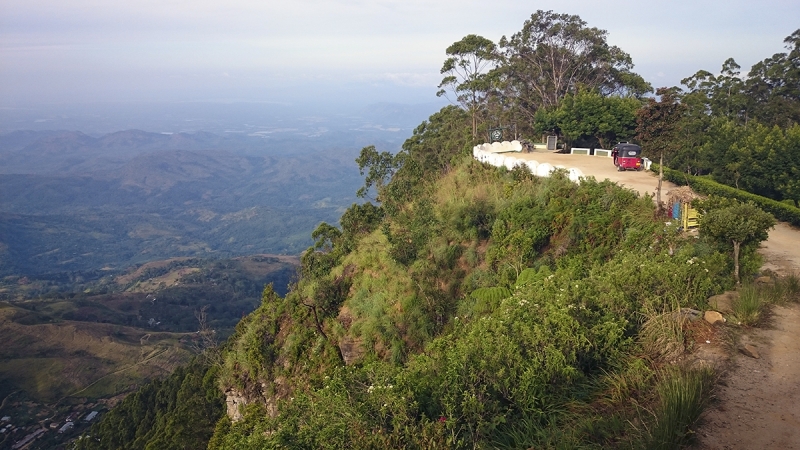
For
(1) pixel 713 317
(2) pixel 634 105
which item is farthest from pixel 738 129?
(1) pixel 713 317

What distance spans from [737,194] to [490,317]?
11878 mm

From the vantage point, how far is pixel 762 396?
5.13 m

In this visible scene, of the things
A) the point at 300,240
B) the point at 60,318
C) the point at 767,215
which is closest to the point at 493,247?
the point at 767,215

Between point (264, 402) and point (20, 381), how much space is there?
5572 cm

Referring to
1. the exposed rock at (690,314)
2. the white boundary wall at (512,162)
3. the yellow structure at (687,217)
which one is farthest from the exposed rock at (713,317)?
the white boundary wall at (512,162)

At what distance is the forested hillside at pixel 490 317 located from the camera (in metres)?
4.75

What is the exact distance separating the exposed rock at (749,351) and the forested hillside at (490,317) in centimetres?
44

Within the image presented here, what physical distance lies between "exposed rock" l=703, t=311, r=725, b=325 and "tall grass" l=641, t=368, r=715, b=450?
6.52 ft

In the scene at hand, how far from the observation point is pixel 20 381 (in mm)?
53281

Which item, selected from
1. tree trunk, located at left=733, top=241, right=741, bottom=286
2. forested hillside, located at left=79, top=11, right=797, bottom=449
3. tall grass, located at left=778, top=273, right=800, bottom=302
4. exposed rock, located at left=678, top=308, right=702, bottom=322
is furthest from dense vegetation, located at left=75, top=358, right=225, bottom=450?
tall grass, located at left=778, top=273, right=800, bottom=302

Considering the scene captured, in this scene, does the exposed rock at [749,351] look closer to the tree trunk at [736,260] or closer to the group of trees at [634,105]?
the tree trunk at [736,260]

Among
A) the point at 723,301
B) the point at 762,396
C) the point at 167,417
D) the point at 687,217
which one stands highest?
the point at 687,217

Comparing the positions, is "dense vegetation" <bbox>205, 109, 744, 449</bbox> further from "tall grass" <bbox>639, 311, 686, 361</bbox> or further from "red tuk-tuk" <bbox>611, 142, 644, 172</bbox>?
"red tuk-tuk" <bbox>611, 142, 644, 172</bbox>

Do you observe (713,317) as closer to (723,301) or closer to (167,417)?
(723,301)
